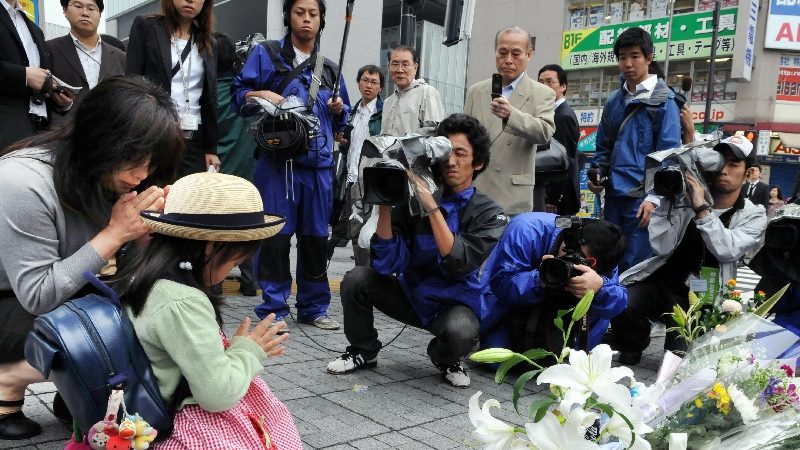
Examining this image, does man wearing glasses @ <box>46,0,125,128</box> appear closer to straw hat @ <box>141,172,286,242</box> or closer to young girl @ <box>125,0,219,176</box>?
young girl @ <box>125,0,219,176</box>

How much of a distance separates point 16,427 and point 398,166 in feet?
6.05

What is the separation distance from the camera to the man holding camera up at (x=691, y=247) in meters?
3.75

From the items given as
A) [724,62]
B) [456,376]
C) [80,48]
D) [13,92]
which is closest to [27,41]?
[13,92]

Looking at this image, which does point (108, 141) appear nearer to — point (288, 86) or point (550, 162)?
point (288, 86)

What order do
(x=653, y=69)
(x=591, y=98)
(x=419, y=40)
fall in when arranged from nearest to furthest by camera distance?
(x=653, y=69)
(x=419, y=40)
(x=591, y=98)

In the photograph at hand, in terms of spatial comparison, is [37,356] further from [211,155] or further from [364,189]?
[211,155]

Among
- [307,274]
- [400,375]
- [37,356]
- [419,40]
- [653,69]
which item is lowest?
[400,375]

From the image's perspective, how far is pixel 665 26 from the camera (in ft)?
78.0

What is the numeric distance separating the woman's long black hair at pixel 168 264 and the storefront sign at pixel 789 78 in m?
25.2

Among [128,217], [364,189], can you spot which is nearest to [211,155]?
[364,189]

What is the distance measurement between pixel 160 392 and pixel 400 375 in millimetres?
1940

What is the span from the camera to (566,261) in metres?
3.23

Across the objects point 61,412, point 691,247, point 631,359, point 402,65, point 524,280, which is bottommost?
point 631,359

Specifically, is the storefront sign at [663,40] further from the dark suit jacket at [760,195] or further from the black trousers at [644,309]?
the black trousers at [644,309]
